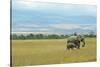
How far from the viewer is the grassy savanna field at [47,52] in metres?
2.17

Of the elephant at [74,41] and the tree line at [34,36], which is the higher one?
the tree line at [34,36]

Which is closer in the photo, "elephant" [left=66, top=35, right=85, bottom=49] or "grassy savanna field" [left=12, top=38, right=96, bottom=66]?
"grassy savanna field" [left=12, top=38, right=96, bottom=66]

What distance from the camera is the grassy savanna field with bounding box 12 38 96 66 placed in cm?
217

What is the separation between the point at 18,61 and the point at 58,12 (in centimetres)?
81

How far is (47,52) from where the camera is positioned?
229 centimetres

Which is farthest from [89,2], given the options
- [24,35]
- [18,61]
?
[18,61]

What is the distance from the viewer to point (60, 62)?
2316mm

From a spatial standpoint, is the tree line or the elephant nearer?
the tree line

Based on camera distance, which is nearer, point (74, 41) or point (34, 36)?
point (34, 36)

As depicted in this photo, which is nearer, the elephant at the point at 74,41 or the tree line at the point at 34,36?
the tree line at the point at 34,36

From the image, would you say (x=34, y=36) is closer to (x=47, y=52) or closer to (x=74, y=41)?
(x=47, y=52)

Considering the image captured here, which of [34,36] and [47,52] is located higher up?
[34,36]

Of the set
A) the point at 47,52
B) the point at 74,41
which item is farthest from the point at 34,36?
the point at 74,41

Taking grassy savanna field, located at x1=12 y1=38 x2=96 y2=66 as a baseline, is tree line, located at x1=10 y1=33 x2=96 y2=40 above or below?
above
